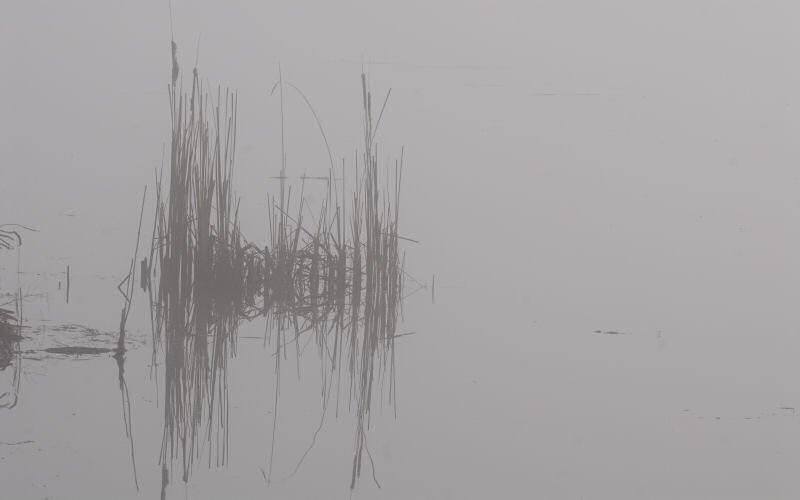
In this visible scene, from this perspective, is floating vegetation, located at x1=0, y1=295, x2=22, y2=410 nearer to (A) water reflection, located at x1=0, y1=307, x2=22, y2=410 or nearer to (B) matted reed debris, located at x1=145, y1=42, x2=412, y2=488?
(A) water reflection, located at x1=0, y1=307, x2=22, y2=410

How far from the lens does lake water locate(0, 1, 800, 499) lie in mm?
1758

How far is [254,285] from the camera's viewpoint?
3.14 metres

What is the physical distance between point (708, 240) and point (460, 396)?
1.96 m

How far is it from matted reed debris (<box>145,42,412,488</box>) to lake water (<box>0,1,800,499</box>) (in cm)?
5

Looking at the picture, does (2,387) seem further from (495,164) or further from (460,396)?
(495,164)

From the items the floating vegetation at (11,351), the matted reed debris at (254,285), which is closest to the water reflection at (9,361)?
the floating vegetation at (11,351)

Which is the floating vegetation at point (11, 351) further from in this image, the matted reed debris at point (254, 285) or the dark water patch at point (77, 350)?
the matted reed debris at point (254, 285)

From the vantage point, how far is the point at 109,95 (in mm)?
4809

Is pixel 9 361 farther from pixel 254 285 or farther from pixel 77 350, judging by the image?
pixel 254 285

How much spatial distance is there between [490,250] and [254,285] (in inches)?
37.7

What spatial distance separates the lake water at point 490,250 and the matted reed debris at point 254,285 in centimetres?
5

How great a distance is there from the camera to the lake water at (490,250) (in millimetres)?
1758

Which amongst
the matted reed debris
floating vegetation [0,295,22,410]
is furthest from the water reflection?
the matted reed debris

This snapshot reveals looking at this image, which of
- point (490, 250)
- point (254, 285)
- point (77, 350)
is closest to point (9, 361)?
point (77, 350)
